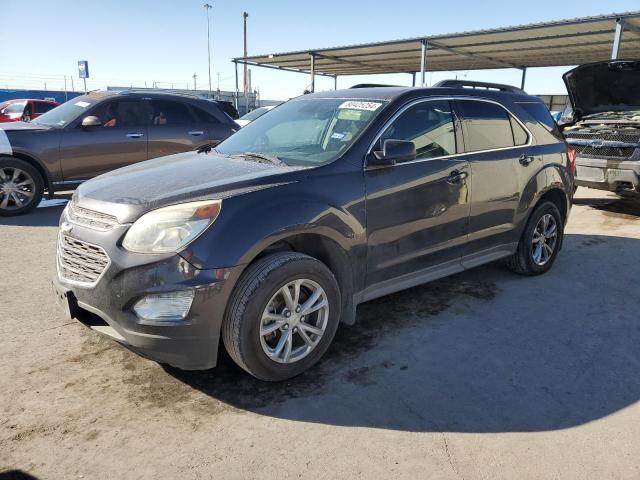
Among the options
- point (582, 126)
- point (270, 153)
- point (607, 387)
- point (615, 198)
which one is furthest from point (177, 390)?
point (615, 198)

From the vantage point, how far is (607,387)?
9.87ft

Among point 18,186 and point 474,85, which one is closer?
point 474,85

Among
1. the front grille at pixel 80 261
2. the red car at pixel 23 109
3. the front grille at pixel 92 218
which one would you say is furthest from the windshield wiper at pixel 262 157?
the red car at pixel 23 109

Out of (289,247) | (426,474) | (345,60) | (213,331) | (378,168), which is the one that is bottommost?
(426,474)

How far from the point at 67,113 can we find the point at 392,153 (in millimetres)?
6498

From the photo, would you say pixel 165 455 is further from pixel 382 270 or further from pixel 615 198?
pixel 615 198

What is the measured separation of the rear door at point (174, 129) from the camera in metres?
8.25

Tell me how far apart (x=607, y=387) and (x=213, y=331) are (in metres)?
2.36

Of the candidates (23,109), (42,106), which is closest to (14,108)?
(23,109)

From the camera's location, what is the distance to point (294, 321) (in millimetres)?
2949

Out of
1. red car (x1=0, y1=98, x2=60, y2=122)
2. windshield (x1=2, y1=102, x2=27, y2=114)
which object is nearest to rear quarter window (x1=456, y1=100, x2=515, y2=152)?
red car (x1=0, y1=98, x2=60, y2=122)

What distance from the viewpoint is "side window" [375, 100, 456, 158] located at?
11.9 ft

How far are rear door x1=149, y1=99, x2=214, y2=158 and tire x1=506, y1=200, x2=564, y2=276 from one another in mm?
5627

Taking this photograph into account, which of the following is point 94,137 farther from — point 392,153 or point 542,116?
point 542,116
